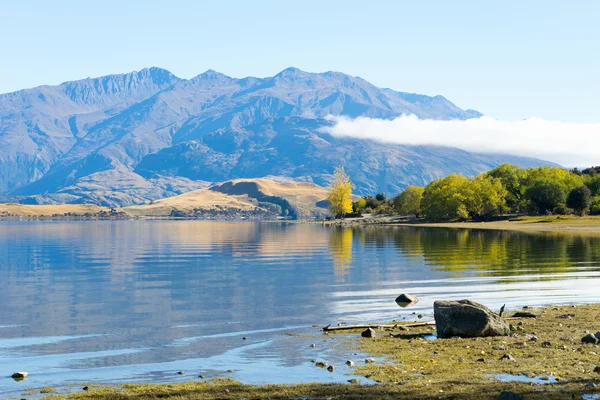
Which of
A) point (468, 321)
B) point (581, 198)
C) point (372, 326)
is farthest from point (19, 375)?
Answer: point (581, 198)

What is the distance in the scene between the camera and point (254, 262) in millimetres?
85750

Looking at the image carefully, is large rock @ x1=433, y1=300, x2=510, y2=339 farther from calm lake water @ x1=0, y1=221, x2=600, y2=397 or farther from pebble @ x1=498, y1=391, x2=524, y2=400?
pebble @ x1=498, y1=391, x2=524, y2=400

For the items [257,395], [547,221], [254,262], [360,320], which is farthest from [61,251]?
[547,221]

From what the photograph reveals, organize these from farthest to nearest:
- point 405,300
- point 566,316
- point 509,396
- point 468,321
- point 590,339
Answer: point 405,300 < point 566,316 < point 468,321 < point 590,339 < point 509,396

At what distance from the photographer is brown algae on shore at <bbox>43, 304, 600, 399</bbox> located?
22547mm

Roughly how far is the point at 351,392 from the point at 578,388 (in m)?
7.21

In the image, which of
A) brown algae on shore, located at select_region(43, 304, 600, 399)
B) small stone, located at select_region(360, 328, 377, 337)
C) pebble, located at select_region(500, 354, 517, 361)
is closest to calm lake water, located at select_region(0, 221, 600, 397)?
brown algae on shore, located at select_region(43, 304, 600, 399)

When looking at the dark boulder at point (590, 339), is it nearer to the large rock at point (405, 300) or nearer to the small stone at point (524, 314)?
the small stone at point (524, 314)

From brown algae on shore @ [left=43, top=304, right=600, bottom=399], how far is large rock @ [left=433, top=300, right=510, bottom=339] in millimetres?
717

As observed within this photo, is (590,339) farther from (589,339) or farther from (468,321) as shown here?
(468,321)

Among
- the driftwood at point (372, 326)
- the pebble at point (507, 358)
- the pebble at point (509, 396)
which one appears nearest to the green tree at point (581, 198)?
the driftwood at point (372, 326)

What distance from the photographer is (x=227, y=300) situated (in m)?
50.4

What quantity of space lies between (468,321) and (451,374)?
8279 mm

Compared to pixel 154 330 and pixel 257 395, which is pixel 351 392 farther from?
pixel 154 330
